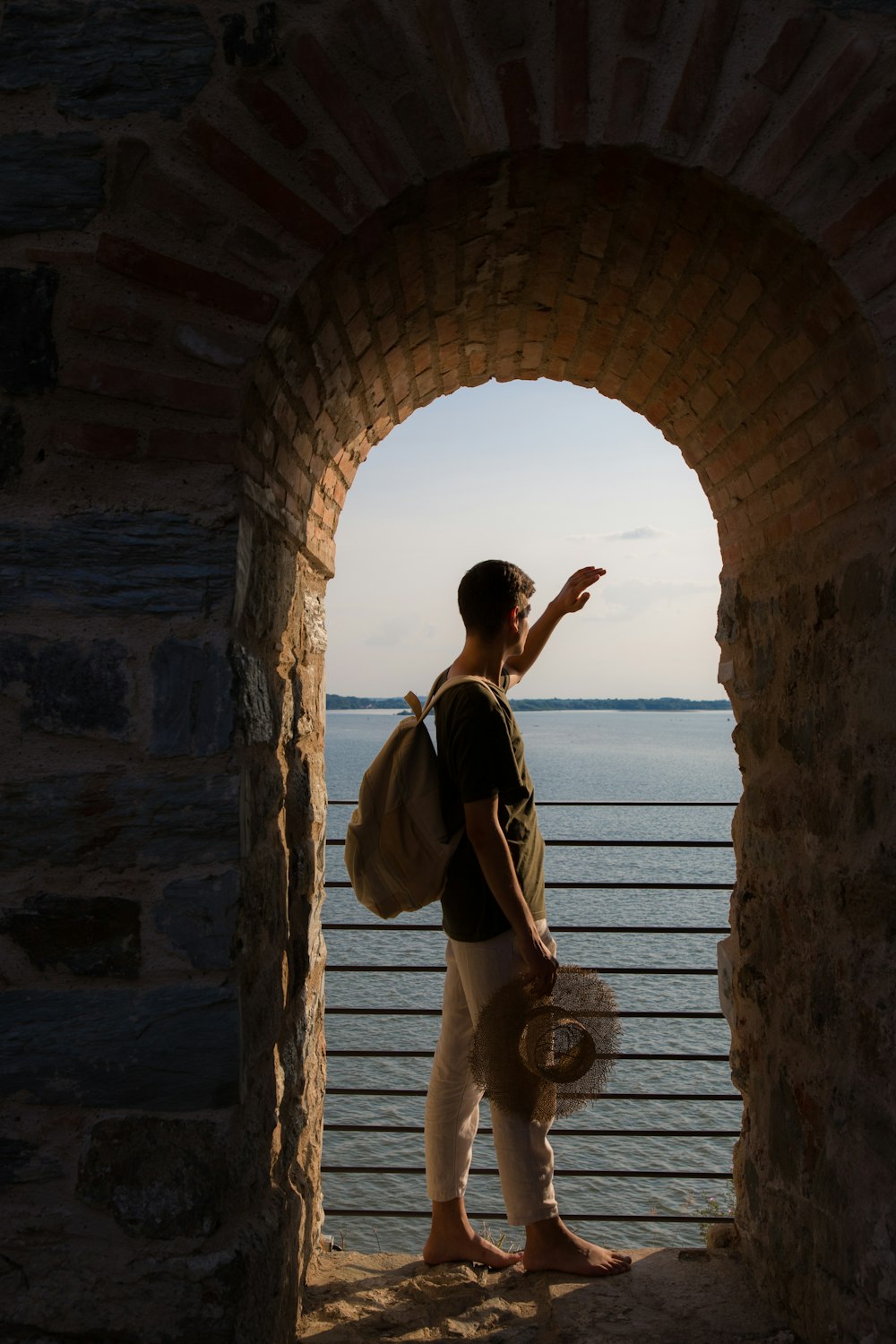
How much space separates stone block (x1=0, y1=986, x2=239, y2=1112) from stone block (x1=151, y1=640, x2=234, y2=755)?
0.46 metres

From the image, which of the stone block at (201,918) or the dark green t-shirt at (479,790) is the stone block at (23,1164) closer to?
the stone block at (201,918)

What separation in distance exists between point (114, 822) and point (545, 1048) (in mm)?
1231

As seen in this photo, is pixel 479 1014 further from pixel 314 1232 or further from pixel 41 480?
pixel 41 480

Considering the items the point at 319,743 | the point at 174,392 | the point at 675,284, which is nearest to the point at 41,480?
the point at 174,392

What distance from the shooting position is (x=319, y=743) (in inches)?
123

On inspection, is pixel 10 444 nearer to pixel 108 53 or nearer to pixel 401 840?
pixel 108 53

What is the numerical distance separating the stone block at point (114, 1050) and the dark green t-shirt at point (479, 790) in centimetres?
86

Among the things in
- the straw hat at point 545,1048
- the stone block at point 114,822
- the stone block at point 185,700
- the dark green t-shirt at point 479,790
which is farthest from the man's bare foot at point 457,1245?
the stone block at point 185,700

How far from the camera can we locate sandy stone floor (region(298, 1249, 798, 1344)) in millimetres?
2436

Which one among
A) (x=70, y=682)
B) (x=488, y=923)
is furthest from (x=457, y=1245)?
(x=70, y=682)

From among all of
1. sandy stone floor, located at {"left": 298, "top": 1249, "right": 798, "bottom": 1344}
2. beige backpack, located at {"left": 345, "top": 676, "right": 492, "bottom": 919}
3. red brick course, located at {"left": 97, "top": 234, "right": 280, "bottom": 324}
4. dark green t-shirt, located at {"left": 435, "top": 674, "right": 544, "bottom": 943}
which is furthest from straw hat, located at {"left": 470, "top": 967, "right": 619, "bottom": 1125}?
red brick course, located at {"left": 97, "top": 234, "right": 280, "bottom": 324}

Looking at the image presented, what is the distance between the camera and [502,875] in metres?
2.52

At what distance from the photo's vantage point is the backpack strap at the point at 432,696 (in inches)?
107

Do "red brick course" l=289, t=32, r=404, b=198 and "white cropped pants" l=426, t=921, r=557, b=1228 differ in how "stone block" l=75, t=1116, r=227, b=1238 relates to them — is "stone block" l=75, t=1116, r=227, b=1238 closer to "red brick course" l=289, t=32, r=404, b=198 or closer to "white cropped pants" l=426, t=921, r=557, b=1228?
"white cropped pants" l=426, t=921, r=557, b=1228
